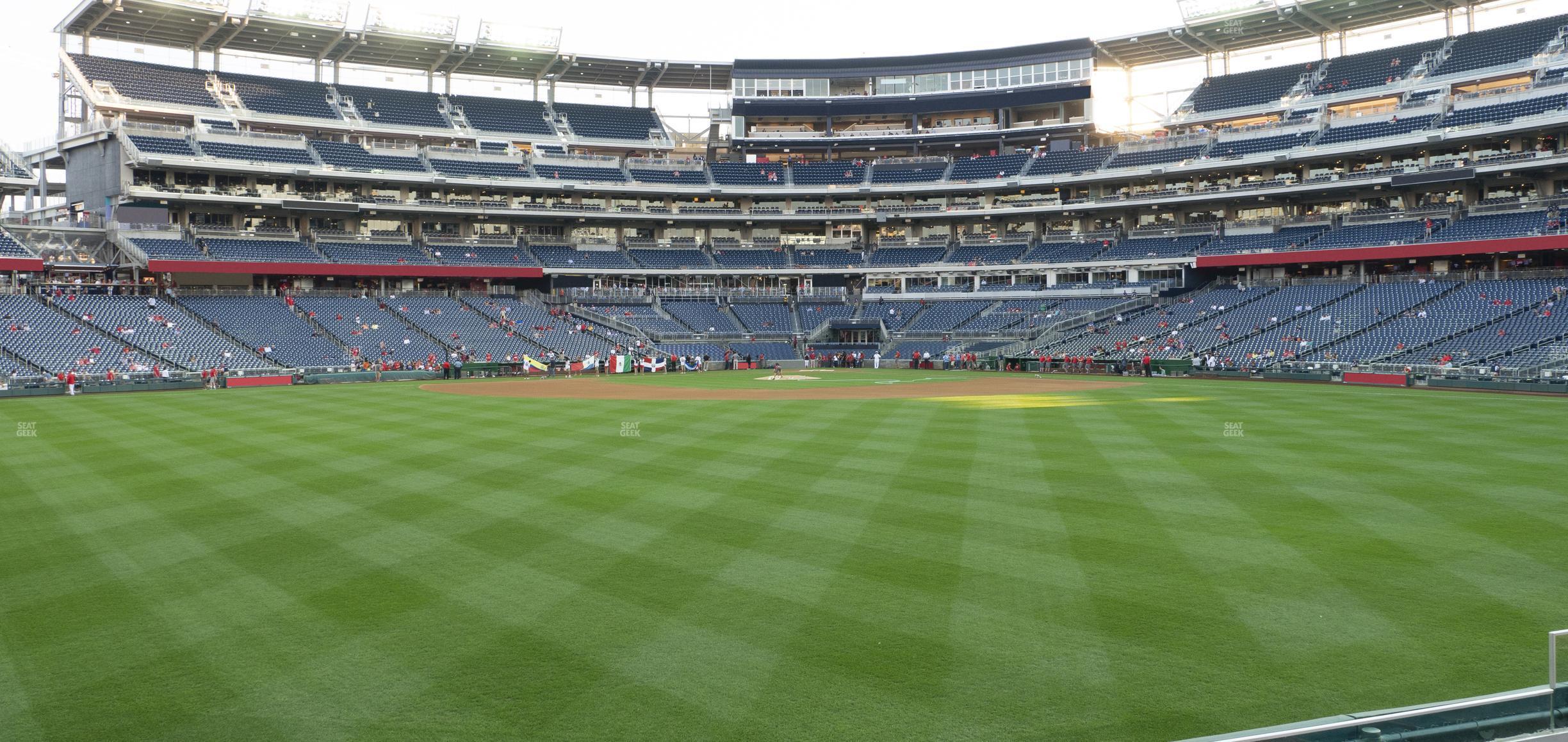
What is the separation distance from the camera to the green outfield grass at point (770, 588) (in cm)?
743

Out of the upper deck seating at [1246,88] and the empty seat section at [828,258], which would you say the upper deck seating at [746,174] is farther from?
the upper deck seating at [1246,88]

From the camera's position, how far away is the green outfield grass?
7.43 metres

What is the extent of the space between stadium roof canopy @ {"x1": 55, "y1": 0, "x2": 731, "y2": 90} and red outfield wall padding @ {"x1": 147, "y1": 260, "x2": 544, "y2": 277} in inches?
764

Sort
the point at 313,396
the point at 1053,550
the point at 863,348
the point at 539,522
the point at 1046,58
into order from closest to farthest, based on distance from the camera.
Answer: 1. the point at 1053,550
2. the point at 539,522
3. the point at 313,396
4. the point at 863,348
5. the point at 1046,58

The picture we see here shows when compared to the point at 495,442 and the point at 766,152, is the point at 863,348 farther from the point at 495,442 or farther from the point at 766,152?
the point at 495,442

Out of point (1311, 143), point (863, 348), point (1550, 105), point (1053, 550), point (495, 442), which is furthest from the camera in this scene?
point (863, 348)

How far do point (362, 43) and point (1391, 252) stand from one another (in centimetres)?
7965

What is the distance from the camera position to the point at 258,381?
5225 centimetres

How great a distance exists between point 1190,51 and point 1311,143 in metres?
17.9

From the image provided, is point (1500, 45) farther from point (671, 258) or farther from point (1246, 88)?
point (671, 258)

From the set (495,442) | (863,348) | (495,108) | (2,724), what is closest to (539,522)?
(2,724)

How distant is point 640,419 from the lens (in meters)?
29.0

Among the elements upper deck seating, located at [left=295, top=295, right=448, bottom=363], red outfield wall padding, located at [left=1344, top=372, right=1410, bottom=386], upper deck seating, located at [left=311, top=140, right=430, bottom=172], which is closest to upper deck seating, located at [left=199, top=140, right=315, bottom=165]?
upper deck seating, located at [left=311, top=140, right=430, bottom=172]

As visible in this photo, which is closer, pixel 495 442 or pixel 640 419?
pixel 495 442
